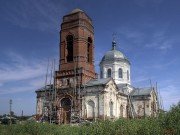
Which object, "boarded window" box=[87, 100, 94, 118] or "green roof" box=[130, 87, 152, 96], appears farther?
"green roof" box=[130, 87, 152, 96]

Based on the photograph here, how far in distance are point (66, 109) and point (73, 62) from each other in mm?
5810

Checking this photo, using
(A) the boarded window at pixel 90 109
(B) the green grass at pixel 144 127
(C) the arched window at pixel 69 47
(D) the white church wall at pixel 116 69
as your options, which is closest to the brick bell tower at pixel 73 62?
(C) the arched window at pixel 69 47

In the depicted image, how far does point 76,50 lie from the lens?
113 feet

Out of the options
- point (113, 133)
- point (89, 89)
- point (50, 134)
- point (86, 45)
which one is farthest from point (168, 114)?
point (86, 45)

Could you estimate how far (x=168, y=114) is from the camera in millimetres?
18266

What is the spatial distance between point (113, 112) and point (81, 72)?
6.10 metres

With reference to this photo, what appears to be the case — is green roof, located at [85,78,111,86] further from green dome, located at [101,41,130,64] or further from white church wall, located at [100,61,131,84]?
green dome, located at [101,41,130,64]

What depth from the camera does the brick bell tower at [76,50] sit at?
33875mm

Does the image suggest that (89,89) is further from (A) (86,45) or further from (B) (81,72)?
(A) (86,45)

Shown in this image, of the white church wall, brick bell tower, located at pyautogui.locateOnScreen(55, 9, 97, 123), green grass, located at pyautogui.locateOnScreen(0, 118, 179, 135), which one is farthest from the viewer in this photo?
the white church wall

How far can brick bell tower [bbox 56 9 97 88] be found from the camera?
111 ft

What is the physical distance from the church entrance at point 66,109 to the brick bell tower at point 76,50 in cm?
183

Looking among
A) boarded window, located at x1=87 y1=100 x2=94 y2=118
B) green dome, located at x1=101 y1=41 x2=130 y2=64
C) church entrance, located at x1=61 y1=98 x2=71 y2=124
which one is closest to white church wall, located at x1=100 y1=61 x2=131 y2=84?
green dome, located at x1=101 y1=41 x2=130 y2=64

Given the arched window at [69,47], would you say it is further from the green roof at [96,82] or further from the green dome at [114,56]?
the green dome at [114,56]
